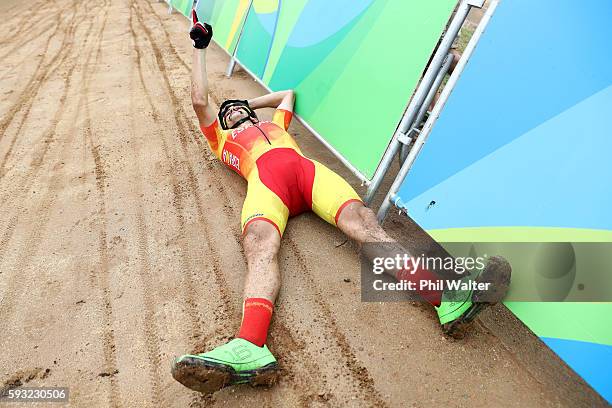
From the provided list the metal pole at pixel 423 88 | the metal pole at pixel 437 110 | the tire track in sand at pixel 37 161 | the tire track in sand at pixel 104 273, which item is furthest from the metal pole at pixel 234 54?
the metal pole at pixel 437 110

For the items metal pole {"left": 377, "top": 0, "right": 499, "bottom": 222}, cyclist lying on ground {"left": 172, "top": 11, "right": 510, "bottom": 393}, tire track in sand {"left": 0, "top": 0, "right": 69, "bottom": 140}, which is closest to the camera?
cyclist lying on ground {"left": 172, "top": 11, "right": 510, "bottom": 393}

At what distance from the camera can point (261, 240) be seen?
2.46m

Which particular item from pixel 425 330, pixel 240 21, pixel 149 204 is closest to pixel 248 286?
pixel 425 330

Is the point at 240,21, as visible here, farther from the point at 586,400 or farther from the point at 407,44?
the point at 586,400

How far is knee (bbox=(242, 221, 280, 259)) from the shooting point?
7.92 ft

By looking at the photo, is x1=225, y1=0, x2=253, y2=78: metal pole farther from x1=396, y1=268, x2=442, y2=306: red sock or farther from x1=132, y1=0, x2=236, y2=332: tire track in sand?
x1=396, y1=268, x2=442, y2=306: red sock

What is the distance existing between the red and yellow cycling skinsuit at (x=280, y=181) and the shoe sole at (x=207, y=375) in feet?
3.07

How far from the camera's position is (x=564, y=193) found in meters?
1.85

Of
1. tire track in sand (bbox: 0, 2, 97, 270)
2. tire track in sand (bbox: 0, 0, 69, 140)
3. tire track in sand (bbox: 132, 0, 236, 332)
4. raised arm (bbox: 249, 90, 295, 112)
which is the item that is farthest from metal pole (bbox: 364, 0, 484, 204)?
tire track in sand (bbox: 0, 0, 69, 140)

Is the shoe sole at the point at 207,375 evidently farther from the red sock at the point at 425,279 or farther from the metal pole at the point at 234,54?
the metal pole at the point at 234,54

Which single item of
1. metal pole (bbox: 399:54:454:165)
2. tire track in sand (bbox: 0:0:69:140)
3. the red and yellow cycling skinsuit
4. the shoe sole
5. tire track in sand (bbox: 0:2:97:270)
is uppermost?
metal pole (bbox: 399:54:454:165)

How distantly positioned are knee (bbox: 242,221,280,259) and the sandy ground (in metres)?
0.21

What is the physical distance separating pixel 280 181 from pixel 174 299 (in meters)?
0.94

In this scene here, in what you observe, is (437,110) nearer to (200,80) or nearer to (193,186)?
(200,80)
